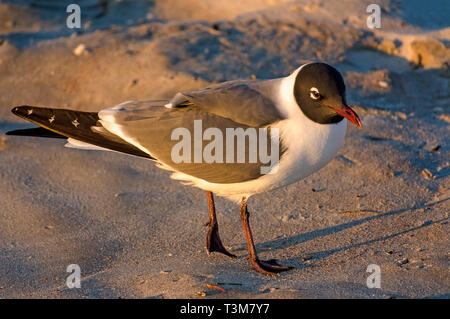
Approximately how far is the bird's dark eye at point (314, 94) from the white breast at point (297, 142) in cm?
12

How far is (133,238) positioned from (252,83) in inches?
56.9

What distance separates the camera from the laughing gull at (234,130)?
3951mm

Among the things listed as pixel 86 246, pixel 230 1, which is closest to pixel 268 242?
pixel 86 246

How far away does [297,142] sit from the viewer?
3.94 metres

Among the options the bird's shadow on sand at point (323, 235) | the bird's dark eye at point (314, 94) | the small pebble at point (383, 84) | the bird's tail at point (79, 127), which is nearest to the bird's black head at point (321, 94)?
the bird's dark eye at point (314, 94)

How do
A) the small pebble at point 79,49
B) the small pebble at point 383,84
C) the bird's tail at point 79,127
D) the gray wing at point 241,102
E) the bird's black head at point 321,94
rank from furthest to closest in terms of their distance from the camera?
the small pebble at point 79,49 → the small pebble at point 383,84 → the bird's tail at point 79,127 → the gray wing at point 241,102 → the bird's black head at point 321,94

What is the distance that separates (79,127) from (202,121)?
865 mm

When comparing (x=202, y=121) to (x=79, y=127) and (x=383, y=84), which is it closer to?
(x=79, y=127)

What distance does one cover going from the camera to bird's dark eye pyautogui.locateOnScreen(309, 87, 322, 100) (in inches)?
155

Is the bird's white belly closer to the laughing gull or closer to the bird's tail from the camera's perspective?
the laughing gull

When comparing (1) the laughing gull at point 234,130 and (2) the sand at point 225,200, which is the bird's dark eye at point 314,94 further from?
(2) the sand at point 225,200

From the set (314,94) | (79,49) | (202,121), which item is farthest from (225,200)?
(79,49)

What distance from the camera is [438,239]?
4.39 meters
